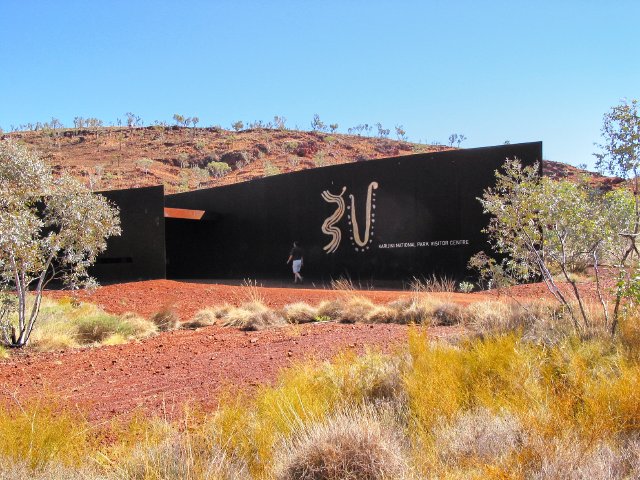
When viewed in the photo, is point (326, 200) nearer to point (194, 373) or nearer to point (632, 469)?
point (194, 373)

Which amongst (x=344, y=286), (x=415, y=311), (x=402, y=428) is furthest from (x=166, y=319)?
(x=402, y=428)

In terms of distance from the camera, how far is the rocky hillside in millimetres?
56094

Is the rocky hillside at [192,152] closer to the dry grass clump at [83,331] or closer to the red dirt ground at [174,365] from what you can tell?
the dry grass clump at [83,331]

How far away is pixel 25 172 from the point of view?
Answer: 11.0 metres

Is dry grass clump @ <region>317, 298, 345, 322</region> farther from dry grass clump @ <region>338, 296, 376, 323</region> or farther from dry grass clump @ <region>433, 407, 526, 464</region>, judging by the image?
dry grass clump @ <region>433, 407, 526, 464</region>

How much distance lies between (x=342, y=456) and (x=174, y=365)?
5.05m

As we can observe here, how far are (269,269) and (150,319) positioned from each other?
1370 cm

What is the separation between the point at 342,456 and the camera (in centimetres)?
372

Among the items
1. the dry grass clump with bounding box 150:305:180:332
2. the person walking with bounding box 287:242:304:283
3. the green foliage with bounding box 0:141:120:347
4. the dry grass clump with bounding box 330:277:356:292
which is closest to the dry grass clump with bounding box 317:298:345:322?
the dry grass clump with bounding box 330:277:356:292

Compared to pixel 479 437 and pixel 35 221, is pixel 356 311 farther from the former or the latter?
pixel 479 437

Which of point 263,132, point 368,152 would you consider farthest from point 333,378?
point 263,132

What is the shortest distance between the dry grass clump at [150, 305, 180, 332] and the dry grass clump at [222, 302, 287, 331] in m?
1.16

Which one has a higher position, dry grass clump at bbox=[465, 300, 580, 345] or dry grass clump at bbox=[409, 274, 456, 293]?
dry grass clump at bbox=[465, 300, 580, 345]

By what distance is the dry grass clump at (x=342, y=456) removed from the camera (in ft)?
12.1
